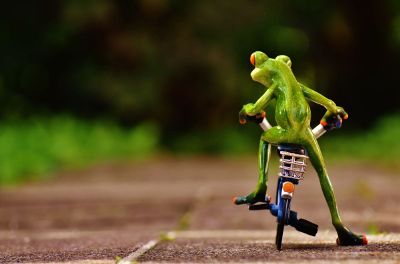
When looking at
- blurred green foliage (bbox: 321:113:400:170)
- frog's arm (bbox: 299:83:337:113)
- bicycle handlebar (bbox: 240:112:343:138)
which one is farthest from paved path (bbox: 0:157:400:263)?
blurred green foliage (bbox: 321:113:400:170)

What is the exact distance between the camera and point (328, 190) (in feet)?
15.8

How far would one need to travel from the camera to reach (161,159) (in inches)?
858

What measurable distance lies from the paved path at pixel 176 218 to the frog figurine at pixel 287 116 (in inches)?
11.2

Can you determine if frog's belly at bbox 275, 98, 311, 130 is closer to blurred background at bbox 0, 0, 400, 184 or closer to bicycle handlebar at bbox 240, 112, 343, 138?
bicycle handlebar at bbox 240, 112, 343, 138

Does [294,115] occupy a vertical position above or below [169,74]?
below

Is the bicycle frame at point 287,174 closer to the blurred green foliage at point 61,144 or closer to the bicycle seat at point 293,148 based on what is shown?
the bicycle seat at point 293,148

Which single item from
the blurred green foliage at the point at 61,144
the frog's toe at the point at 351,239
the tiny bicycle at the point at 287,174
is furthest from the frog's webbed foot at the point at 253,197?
the blurred green foliage at the point at 61,144

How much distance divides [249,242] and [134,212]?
3939 millimetres

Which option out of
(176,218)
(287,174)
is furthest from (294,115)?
(176,218)

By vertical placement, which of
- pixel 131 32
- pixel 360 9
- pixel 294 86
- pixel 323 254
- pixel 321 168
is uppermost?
pixel 360 9

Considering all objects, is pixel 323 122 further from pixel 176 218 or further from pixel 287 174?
pixel 176 218

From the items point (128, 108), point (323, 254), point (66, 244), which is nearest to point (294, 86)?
point (323, 254)

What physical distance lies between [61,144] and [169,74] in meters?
5.50

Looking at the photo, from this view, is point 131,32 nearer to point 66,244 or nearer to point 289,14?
point 289,14
